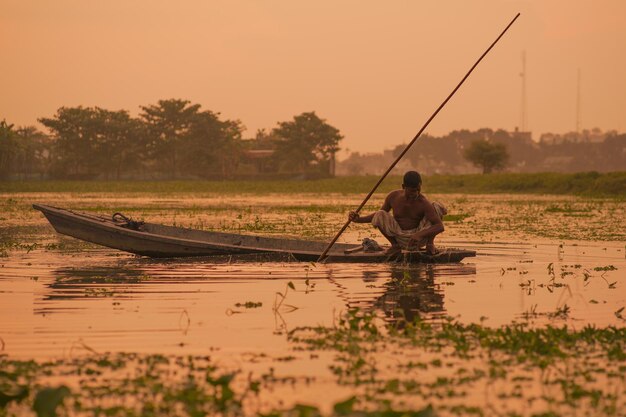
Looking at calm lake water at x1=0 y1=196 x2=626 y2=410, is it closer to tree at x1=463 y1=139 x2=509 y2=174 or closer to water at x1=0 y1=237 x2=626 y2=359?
water at x1=0 y1=237 x2=626 y2=359

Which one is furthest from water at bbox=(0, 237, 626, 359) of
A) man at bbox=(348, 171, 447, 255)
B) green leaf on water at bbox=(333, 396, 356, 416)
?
green leaf on water at bbox=(333, 396, 356, 416)

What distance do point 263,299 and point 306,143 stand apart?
78.4 m

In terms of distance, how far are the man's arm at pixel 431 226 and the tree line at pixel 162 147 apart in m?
67.2

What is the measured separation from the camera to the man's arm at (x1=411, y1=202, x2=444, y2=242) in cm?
1272

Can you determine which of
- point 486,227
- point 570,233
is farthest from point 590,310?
point 486,227

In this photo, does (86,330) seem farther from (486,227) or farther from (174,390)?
(486,227)

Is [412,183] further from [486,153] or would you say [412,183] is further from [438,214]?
[486,153]

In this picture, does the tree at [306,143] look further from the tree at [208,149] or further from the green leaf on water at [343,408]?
the green leaf on water at [343,408]

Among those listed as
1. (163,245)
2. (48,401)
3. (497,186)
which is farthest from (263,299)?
(497,186)

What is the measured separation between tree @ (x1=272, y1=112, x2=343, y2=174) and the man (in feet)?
237

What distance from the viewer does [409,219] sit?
12992mm

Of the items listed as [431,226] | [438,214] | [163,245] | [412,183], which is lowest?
[163,245]

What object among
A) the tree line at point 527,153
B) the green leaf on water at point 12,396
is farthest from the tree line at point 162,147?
the green leaf on water at point 12,396

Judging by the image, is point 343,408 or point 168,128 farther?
point 168,128
